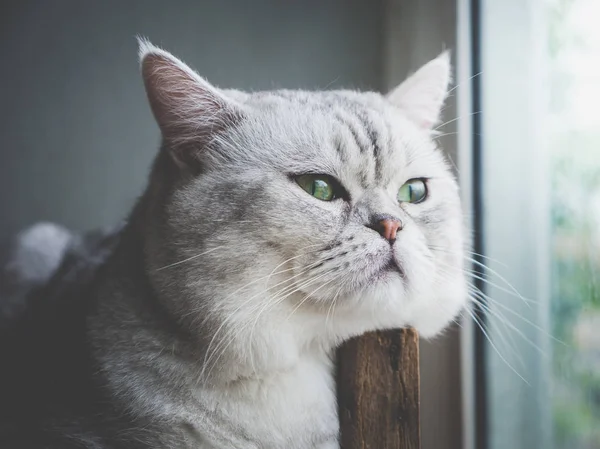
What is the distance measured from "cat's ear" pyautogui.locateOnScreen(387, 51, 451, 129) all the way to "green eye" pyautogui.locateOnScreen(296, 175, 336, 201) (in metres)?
0.30

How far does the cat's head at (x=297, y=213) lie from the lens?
82 centimetres

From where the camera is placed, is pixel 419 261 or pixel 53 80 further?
pixel 53 80

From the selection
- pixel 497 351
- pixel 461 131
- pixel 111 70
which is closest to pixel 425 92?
pixel 461 131

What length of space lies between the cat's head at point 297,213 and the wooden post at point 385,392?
Answer: 0.06 meters

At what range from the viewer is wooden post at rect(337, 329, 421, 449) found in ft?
2.57

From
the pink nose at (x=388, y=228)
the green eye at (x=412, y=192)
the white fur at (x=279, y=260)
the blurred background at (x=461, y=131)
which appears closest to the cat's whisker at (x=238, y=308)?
the white fur at (x=279, y=260)

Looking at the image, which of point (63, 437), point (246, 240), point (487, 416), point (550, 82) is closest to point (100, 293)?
point (63, 437)

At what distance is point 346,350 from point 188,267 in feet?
0.90

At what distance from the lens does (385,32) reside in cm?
149

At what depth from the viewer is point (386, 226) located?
81cm

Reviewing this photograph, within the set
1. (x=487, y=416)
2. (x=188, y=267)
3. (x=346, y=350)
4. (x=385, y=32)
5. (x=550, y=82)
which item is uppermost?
(x=385, y=32)

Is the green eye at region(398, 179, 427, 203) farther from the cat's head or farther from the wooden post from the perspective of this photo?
the wooden post

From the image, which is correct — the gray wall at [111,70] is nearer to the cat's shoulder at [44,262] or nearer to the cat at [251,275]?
the cat's shoulder at [44,262]

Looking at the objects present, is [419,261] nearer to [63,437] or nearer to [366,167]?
[366,167]
